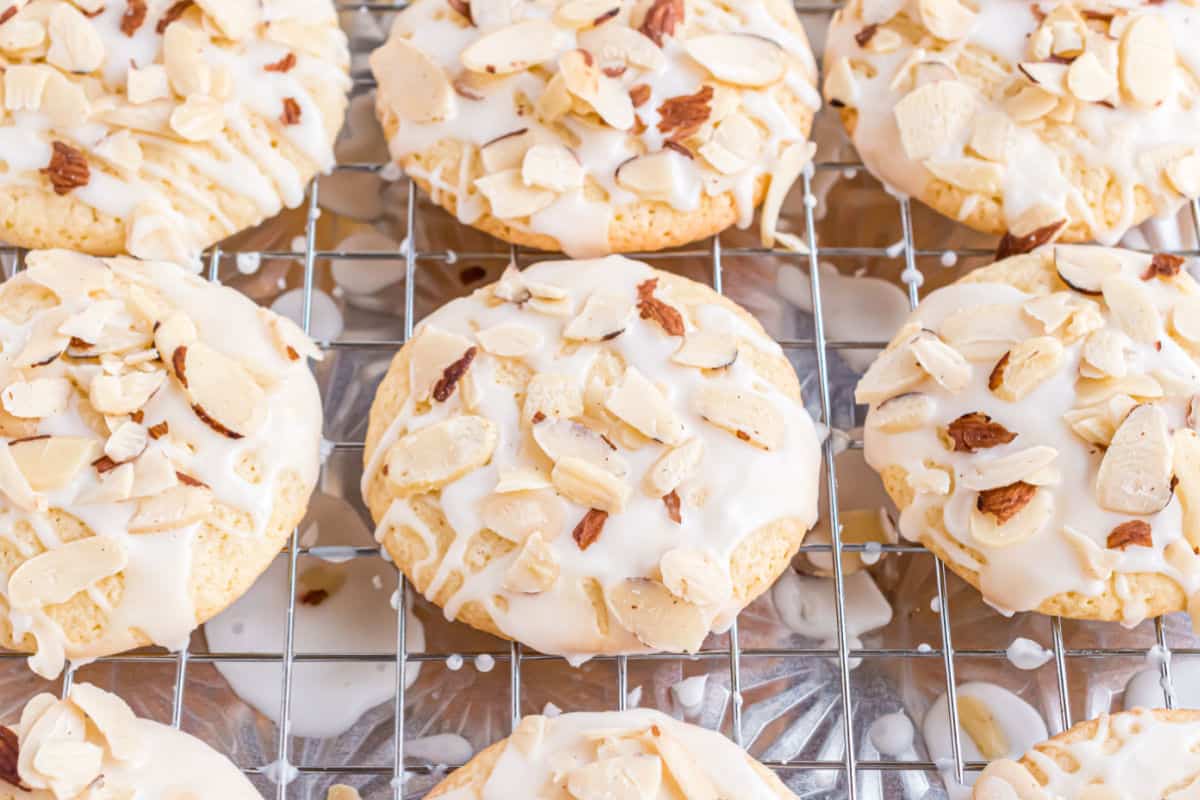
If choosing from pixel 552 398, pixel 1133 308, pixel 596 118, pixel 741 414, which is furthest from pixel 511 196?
pixel 1133 308

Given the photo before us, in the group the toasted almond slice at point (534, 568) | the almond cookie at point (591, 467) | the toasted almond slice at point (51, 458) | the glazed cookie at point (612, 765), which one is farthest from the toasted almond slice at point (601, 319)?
the toasted almond slice at point (51, 458)

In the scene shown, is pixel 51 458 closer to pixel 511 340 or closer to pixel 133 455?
pixel 133 455

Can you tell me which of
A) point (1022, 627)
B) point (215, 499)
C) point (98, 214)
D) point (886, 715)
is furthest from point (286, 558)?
point (1022, 627)

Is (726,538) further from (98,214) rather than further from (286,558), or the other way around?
(98,214)

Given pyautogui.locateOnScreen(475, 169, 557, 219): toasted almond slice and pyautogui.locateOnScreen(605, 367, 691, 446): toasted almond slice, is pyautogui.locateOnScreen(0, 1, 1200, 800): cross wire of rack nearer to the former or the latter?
pyautogui.locateOnScreen(475, 169, 557, 219): toasted almond slice

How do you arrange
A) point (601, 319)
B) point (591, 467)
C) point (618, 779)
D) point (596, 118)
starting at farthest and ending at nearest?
point (596, 118) < point (601, 319) < point (591, 467) < point (618, 779)

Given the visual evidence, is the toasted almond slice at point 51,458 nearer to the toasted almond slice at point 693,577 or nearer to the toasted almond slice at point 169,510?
the toasted almond slice at point 169,510

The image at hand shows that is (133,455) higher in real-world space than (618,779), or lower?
higher
